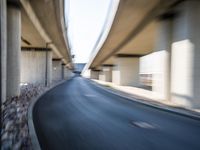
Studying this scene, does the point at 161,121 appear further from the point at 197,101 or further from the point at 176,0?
the point at 176,0

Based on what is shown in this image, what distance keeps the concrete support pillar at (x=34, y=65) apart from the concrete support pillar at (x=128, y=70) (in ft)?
32.0

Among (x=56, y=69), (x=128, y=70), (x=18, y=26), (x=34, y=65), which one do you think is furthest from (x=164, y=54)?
(x=56, y=69)

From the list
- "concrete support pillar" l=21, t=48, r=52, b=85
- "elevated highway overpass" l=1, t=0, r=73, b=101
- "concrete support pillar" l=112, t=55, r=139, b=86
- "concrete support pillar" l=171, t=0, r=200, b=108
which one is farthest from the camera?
"concrete support pillar" l=112, t=55, r=139, b=86

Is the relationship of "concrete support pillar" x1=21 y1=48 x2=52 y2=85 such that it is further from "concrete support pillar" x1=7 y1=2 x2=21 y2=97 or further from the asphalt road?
the asphalt road

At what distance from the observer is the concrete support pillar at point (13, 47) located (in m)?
16.5

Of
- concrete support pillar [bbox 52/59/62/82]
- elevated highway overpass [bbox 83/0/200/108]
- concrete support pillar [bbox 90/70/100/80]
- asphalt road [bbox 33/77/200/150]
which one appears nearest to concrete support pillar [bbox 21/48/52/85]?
elevated highway overpass [bbox 83/0/200/108]

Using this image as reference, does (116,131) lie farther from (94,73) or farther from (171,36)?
(94,73)

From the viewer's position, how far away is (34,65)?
38844 millimetres

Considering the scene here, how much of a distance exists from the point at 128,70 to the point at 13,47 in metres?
26.2

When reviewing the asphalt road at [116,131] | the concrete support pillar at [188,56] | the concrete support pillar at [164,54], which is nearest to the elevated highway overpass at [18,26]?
the asphalt road at [116,131]

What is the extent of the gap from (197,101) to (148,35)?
1297cm

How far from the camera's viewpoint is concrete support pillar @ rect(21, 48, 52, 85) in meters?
38.6

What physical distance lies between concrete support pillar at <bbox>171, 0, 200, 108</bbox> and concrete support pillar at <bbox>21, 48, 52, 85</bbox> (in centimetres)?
2517

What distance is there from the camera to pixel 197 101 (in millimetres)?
13867
